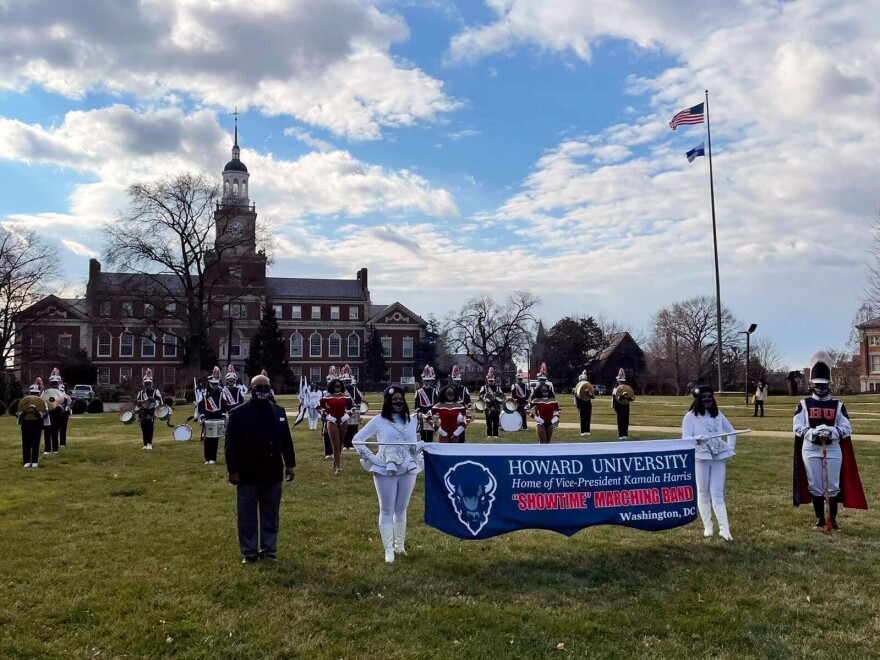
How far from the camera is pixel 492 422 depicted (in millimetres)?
21156

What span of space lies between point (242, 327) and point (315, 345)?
10.2m

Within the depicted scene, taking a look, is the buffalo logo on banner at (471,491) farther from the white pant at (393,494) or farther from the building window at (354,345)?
the building window at (354,345)

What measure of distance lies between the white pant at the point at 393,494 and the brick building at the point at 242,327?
5231cm

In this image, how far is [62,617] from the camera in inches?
227

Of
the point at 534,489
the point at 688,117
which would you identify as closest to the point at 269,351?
the point at 688,117

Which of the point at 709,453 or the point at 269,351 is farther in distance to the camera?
the point at 269,351

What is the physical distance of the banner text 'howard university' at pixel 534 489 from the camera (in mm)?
7461

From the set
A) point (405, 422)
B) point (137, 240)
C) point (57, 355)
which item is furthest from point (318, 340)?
point (405, 422)

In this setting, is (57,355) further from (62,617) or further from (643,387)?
(62,617)

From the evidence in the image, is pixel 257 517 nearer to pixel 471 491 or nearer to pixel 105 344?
pixel 471 491

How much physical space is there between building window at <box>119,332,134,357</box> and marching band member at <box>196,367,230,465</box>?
6799 centimetres

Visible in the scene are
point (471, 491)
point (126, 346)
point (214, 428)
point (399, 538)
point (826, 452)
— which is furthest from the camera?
point (126, 346)

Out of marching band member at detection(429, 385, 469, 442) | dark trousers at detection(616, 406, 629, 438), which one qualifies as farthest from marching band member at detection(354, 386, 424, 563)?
dark trousers at detection(616, 406, 629, 438)

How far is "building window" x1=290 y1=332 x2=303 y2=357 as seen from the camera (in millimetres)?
83250
